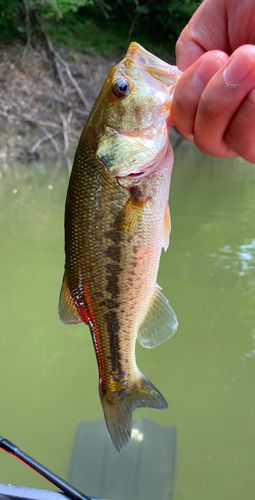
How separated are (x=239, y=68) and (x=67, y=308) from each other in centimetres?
96

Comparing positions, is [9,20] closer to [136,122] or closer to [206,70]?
[136,122]

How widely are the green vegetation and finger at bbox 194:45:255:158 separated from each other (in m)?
14.6

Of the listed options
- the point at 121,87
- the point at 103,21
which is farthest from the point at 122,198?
the point at 103,21

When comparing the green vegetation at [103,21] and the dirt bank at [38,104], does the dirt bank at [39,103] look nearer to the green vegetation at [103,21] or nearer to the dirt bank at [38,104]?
the dirt bank at [38,104]

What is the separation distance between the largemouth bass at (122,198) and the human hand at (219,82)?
133 millimetres

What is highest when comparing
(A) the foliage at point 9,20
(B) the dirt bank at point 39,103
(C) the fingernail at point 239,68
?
(C) the fingernail at point 239,68

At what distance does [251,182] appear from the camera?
7246mm

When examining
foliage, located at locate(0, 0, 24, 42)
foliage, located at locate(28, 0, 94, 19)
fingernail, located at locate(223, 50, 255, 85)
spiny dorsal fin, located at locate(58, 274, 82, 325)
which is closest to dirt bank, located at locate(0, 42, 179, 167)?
foliage, located at locate(0, 0, 24, 42)

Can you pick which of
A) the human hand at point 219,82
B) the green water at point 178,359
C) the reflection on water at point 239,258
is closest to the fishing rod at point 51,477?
the green water at point 178,359

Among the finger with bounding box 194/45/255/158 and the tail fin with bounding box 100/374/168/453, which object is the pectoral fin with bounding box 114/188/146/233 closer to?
the finger with bounding box 194/45/255/158

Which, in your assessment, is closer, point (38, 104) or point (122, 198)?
point (122, 198)

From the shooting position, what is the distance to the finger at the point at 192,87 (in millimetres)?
901

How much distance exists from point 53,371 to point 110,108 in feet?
7.66

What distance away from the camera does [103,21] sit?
16.0 m
